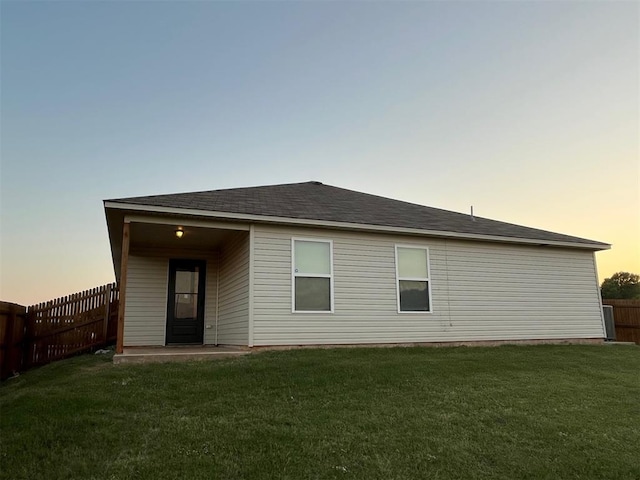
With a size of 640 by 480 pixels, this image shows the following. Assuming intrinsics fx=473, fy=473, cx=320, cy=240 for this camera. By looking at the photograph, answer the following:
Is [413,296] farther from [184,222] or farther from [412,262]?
[184,222]

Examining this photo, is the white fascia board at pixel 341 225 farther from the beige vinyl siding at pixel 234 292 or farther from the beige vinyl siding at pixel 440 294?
the beige vinyl siding at pixel 234 292

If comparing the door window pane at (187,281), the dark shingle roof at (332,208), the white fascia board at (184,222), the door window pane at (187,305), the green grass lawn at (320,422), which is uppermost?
the dark shingle roof at (332,208)

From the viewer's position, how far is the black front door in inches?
453

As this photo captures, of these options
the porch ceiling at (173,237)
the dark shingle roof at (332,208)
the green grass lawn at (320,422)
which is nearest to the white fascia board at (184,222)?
the porch ceiling at (173,237)

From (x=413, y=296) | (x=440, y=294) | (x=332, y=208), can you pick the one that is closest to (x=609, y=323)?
(x=440, y=294)

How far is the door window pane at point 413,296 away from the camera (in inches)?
401

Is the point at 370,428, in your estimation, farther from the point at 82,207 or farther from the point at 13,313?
the point at 82,207

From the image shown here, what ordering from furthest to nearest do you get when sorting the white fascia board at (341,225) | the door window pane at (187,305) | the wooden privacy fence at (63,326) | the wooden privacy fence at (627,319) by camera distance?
the wooden privacy fence at (627,319) < the door window pane at (187,305) < the wooden privacy fence at (63,326) < the white fascia board at (341,225)

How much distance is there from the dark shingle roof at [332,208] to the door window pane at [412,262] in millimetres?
559

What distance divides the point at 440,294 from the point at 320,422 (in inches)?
244

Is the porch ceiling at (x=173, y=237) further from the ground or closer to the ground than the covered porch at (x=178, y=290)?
further from the ground

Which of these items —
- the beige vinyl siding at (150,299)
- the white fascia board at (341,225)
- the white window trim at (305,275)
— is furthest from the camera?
the beige vinyl siding at (150,299)

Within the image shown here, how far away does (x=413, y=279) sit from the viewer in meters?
→ 10.3

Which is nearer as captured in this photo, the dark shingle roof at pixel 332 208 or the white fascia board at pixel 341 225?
the white fascia board at pixel 341 225
